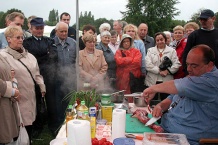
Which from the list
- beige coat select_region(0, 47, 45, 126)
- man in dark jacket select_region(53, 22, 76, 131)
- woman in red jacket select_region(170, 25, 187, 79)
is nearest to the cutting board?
beige coat select_region(0, 47, 45, 126)

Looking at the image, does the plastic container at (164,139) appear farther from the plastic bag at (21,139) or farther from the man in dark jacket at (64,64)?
the man in dark jacket at (64,64)

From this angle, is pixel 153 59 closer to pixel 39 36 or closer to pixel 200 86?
pixel 39 36

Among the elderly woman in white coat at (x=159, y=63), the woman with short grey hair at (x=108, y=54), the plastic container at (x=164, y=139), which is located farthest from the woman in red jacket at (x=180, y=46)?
the plastic container at (x=164, y=139)

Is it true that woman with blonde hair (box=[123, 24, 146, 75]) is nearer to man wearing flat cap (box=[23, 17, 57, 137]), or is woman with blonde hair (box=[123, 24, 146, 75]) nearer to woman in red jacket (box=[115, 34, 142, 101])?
woman in red jacket (box=[115, 34, 142, 101])

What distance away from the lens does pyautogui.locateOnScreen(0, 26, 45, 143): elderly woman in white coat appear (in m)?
3.03

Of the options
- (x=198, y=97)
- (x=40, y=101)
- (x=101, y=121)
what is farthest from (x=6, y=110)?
(x=198, y=97)

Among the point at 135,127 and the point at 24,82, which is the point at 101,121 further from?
the point at 24,82

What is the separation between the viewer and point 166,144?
1.63 meters

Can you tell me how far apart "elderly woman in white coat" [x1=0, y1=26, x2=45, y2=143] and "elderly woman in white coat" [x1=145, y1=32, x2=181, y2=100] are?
79.8 inches

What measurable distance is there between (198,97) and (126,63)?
2.20 meters

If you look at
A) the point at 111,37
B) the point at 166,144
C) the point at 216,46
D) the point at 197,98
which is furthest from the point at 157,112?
the point at 111,37

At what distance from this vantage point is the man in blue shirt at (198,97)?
2.00m

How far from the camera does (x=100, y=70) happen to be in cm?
397

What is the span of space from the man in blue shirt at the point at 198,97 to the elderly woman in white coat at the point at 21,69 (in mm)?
1748
